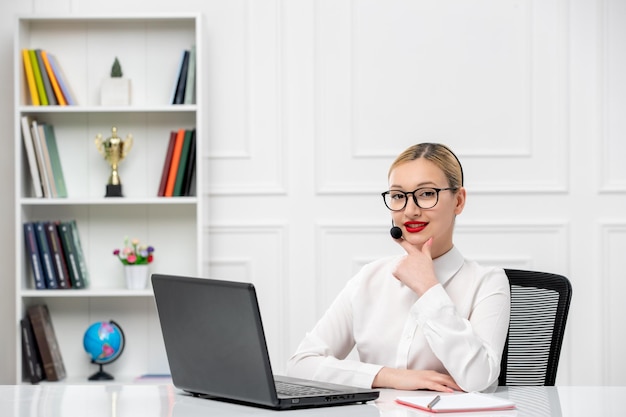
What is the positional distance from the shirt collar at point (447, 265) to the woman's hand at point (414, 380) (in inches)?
10.2

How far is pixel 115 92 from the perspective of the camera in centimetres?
371

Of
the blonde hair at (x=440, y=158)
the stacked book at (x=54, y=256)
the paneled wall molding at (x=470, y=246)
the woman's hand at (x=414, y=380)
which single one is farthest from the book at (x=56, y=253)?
the woman's hand at (x=414, y=380)

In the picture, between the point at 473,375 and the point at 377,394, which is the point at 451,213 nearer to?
the point at 473,375

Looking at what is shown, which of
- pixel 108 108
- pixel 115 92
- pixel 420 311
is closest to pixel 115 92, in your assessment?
pixel 115 92

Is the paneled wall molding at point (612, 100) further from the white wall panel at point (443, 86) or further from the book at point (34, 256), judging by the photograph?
the book at point (34, 256)

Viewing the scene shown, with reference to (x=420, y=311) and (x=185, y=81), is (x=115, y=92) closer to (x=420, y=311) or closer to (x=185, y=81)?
(x=185, y=81)

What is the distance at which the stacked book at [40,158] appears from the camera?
3.66 meters

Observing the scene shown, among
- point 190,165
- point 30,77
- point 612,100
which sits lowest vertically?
point 190,165

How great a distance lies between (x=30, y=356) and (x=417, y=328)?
2.23 metres

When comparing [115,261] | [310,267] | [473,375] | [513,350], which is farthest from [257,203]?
[473,375]

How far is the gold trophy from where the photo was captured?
Result: 371cm

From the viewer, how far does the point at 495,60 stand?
380 cm

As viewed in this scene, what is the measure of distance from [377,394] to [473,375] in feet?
0.87

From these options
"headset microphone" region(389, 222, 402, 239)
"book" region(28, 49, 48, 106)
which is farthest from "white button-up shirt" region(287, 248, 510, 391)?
"book" region(28, 49, 48, 106)
